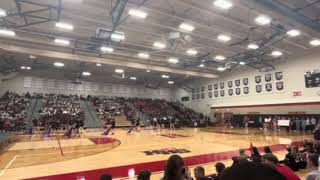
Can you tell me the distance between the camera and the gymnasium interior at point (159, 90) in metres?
7.44

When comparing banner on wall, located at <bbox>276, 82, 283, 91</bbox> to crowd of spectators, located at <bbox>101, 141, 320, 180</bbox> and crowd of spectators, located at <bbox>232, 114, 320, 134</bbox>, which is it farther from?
crowd of spectators, located at <bbox>101, 141, 320, 180</bbox>

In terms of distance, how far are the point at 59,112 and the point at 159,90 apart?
17.1 m

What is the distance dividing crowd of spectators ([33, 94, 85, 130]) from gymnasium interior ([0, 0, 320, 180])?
0.38 ft

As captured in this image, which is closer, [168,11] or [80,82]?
[168,11]

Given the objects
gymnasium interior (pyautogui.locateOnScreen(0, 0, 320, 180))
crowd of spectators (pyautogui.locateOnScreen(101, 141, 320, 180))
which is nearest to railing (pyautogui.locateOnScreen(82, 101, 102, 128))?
gymnasium interior (pyautogui.locateOnScreen(0, 0, 320, 180))

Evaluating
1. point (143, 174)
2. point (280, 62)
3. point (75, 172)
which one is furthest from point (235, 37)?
point (143, 174)

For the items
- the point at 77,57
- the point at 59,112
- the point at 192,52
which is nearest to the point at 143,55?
the point at 192,52

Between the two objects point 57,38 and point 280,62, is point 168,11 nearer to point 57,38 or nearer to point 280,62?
point 57,38

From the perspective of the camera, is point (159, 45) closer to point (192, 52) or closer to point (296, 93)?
point (192, 52)

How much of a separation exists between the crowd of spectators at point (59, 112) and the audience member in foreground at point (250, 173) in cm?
1806

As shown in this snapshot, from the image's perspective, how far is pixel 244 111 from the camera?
84.2 feet

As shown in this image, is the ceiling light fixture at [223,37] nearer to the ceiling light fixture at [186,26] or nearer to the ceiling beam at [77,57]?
the ceiling light fixture at [186,26]

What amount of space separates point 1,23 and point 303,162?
14955 millimetres

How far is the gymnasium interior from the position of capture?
24.4 ft
